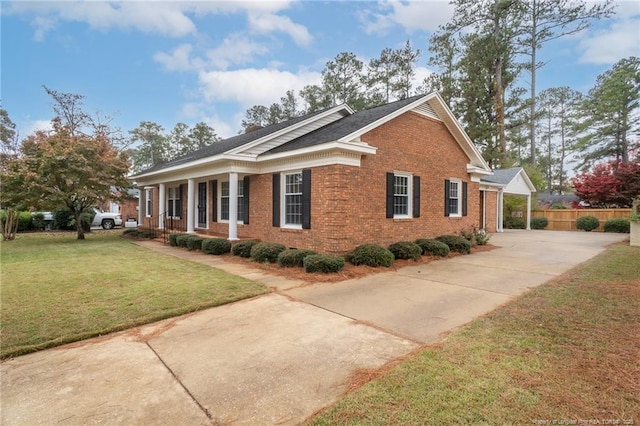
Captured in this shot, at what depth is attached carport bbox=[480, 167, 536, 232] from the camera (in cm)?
1967

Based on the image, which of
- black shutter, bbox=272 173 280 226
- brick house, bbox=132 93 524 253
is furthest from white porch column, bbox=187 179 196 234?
black shutter, bbox=272 173 280 226

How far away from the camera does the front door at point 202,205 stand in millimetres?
14622

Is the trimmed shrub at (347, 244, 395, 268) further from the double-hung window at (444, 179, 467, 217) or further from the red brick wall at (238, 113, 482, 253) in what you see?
the double-hung window at (444, 179, 467, 217)

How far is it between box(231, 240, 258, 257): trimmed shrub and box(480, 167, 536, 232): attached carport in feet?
48.5

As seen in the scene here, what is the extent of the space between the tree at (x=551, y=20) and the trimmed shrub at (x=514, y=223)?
30.3ft

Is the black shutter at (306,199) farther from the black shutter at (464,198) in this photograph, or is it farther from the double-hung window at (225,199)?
the black shutter at (464,198)

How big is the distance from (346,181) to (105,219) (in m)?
22.3

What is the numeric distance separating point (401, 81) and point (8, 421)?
107 feet

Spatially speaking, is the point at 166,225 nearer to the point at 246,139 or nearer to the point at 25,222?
the point at 246,139

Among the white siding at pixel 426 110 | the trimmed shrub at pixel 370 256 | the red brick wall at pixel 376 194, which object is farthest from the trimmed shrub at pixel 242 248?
the white siding at pixel 426 110

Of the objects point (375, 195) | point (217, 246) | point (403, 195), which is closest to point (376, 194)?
point (375, 195)

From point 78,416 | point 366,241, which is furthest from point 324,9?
point 78,416

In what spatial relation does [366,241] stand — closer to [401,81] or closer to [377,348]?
[377,348]

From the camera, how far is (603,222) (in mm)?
20406
